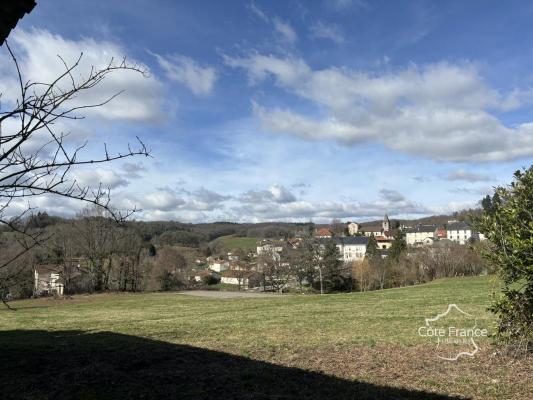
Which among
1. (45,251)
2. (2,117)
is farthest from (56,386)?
(2,117)

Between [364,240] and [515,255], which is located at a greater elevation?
[515,255]

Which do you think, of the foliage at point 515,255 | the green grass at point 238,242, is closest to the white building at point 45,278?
the foliage at point 515,255

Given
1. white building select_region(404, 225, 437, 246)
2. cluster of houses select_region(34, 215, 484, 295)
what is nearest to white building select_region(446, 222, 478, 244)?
cluster of houses select_region(34, 215, 484, 295)

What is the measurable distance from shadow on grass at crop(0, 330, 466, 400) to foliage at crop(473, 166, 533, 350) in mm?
2034

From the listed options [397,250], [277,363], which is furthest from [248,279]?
[277,363]

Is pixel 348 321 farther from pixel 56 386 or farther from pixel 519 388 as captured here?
pixel 56 386

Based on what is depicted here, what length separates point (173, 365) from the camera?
21.7ft

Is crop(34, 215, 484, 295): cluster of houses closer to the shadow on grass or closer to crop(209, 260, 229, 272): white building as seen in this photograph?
crop(209, 260, 229, 272): white building

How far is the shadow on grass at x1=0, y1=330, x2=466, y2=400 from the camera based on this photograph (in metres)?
5.09

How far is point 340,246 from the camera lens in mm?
81812

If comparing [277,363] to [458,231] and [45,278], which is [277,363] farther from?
[458,231]

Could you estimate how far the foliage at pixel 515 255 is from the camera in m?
5.86

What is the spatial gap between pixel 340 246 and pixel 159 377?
77.6m

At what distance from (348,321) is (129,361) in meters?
5.92
